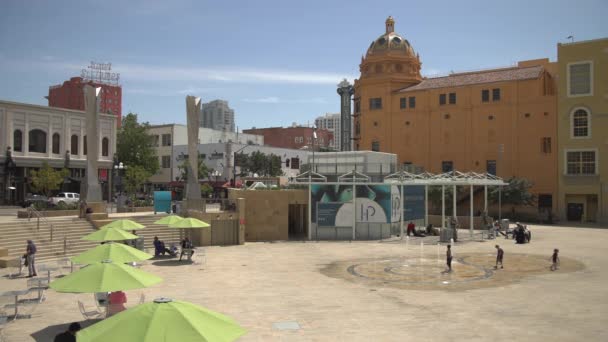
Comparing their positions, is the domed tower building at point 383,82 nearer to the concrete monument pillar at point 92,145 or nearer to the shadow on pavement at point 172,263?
the concrete monument pillar at point 92,145

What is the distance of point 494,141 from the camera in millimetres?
57781

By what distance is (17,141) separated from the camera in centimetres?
4706

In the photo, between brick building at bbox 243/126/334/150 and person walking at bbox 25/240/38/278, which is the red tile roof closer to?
brick building at bbox 243/126/334/150

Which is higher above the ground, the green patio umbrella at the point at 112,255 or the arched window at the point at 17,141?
the arched window at the point at 17,141

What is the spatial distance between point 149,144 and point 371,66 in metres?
33.1

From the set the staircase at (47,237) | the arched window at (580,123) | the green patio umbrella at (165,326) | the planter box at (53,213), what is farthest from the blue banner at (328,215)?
the arched window at (580,123)

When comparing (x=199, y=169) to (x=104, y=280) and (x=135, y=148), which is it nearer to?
(x=135, y=148)

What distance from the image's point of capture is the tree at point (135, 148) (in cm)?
7050

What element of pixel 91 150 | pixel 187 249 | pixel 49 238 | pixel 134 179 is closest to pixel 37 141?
pixel 134 179

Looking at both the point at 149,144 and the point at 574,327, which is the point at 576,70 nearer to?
the point at 574,327

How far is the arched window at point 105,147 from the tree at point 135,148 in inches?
604

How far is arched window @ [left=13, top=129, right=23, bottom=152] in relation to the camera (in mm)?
46831

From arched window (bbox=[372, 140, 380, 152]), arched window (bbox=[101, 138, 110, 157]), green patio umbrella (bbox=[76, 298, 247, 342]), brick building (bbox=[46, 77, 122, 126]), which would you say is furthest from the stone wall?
brick building (bbox=[46, 77, 122, 126])

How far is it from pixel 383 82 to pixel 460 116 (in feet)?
36.0
